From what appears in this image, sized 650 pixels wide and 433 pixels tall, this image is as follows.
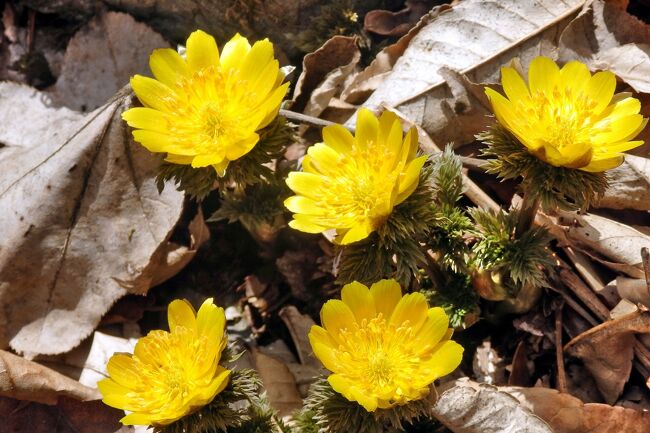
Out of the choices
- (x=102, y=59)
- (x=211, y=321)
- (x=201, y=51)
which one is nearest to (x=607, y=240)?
(x=211, y=321)

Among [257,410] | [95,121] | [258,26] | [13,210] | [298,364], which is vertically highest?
[258,26]

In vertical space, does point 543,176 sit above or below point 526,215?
above

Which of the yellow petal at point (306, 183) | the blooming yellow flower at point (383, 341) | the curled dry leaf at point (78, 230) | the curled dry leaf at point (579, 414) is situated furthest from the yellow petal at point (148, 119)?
the curled dry leaf at point (579, 414)

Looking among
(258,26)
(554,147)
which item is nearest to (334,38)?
(258,26)

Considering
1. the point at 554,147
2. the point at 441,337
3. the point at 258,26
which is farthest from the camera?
the point at 258,26

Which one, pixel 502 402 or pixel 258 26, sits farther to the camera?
pixel 258 26

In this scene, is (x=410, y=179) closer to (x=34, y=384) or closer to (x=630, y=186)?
(x=630, y=186)

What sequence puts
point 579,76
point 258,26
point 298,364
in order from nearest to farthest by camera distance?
point 579,76 < point 298,364 < point 258,26

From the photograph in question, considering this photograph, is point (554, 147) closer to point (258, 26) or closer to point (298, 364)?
point (298, 364)
